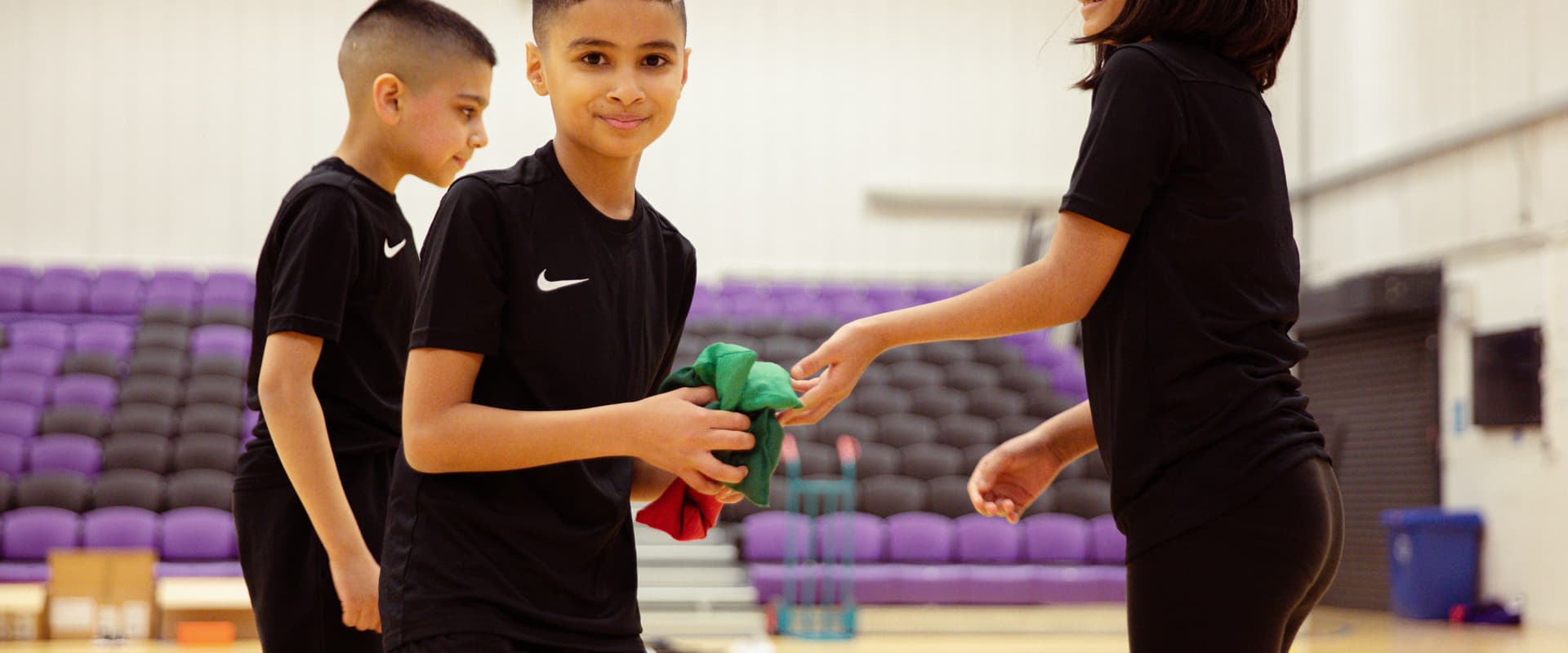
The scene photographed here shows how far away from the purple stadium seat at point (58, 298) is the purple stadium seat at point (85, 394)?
6.22 ft

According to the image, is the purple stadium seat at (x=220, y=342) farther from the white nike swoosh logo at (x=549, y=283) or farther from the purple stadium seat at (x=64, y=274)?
the white nike swoosh logo at (x=549, y=283)

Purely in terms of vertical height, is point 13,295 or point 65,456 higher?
point 13,295

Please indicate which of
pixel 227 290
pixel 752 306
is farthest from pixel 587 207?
pixel 227 290

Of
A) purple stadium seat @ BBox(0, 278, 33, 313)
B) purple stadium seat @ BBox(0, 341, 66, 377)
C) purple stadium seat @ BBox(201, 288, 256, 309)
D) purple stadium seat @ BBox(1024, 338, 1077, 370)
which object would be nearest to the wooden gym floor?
purple stadium seat @ BBox(1024, 338, 1077, 370)

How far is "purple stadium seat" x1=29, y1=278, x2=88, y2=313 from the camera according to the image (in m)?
11.7

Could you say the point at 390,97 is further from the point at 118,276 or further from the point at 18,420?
the point at 118,276

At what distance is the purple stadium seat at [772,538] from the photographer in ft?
29.3

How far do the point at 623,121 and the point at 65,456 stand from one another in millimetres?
8938

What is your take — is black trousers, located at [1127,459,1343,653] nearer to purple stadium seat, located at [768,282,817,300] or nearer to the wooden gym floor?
the wooden gym floor

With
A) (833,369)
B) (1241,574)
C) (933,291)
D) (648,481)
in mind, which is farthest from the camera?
(933,291)

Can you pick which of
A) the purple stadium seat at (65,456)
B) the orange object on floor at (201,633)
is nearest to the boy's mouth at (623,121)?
the orange object on floor at (201,633)

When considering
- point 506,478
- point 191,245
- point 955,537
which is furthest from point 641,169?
point 506,478

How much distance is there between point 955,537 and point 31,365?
7.11 meters

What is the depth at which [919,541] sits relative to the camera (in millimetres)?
9250
